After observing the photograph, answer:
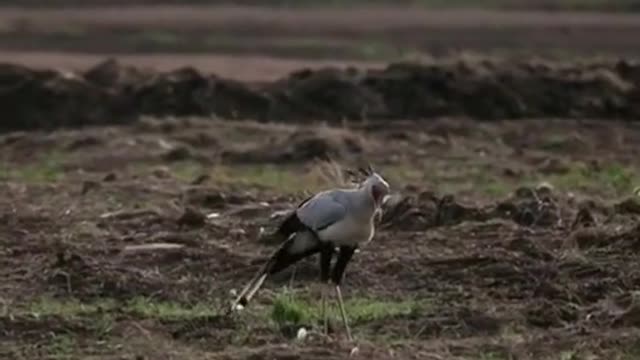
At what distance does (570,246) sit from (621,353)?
3272 mm

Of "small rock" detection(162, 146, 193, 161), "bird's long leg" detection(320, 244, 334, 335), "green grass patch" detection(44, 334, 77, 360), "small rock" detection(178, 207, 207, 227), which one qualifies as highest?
"bird's long leg" detection(320, 244, 334, 335)

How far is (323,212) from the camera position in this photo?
1077cm

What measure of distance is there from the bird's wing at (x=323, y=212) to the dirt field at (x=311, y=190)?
2.17 ft

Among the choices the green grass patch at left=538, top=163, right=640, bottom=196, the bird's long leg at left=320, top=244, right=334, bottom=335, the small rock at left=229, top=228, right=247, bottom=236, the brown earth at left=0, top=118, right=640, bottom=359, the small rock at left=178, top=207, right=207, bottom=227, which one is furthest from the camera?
the green grass patch at left=538, top=163, right=640, bottom=196

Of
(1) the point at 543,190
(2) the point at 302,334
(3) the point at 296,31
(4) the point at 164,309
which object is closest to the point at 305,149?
(1) the point at 543,190

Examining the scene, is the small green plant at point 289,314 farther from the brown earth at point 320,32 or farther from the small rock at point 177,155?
the brown earth at point 320,32

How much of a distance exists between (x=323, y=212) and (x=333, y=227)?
115 millimetres

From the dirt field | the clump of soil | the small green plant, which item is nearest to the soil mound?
the dirt field

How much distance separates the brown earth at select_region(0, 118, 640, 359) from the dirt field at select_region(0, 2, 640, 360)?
3 centimetres

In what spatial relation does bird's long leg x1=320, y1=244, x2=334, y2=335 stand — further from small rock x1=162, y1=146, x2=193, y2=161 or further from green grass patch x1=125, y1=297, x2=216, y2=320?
small rock x1=162, y1=146, x2=193, y2=161

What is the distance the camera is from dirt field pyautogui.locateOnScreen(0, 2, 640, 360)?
1159cm

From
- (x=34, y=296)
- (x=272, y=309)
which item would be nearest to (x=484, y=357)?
(x=272, y=309)

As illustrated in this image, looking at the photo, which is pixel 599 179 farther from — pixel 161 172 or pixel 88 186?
pixel 88 186

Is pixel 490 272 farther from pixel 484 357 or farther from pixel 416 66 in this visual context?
pixel 416 66
